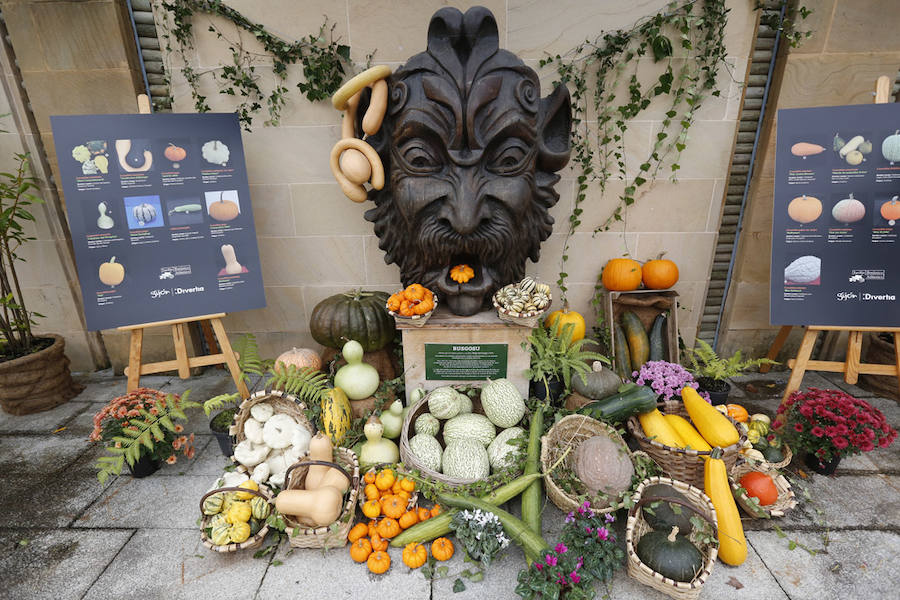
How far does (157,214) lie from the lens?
2.87m

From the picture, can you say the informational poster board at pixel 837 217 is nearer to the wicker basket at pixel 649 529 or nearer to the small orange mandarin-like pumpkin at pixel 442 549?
the wicker basket at pixel 649 529

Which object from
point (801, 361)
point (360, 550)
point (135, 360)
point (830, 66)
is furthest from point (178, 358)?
point (830, 66)

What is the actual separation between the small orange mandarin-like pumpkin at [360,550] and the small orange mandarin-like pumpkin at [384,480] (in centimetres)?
26

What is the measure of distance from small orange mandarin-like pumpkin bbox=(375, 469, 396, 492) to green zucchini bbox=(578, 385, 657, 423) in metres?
1.23

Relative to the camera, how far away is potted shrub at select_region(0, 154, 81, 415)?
312 cm

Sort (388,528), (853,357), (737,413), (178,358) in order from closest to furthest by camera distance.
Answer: (388,528)
(737,413)
(853,357)
(178,358)

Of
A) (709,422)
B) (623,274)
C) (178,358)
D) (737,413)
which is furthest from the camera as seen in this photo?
(623,274)

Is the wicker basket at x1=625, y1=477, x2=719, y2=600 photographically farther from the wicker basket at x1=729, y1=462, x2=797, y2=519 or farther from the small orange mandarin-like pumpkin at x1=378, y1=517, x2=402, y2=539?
the small orange mandarin-like pumpkin at x1=378, y1=517, x2=402, y2=539

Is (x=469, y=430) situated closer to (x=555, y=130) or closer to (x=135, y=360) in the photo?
(x=555, y=130)

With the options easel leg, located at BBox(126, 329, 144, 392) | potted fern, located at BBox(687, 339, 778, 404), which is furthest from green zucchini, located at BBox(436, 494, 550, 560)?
easel leg, located at BBox(126, 329, 144, 392)

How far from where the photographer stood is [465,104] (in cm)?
240

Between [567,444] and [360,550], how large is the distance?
127 centimetres

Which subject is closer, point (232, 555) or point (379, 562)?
point (379, 562)

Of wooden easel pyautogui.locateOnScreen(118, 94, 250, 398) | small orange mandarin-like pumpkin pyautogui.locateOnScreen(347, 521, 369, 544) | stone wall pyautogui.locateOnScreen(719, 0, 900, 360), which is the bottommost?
small orange mandarin-like pumpkin pyautogui.locateOnScreen(347, 521, 369, 544)
